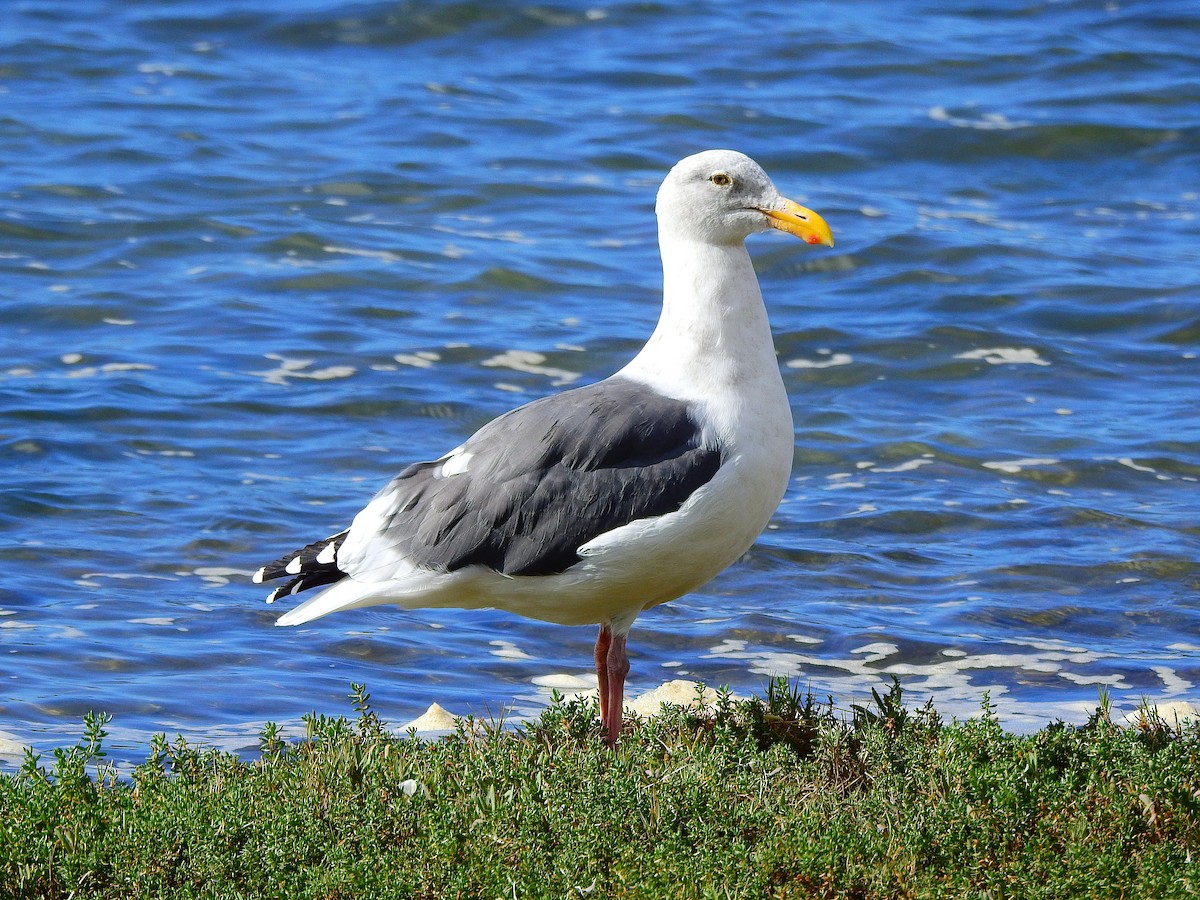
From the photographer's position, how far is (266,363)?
38.3 ft

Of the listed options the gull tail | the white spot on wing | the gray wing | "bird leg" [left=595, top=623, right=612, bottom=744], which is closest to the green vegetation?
"bird leg" [left=595, top=623, right=612, bottom=744]

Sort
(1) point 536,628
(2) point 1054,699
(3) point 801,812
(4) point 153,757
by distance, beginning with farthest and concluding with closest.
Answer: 1. (1) point 536,628
2. (2) point 1054,699
3. (4) point 153,757
4. (3) point 801,812

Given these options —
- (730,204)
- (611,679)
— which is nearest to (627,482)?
(611,679)

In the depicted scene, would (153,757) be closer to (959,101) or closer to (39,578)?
(39,578)

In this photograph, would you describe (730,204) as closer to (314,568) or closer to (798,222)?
(798,222)

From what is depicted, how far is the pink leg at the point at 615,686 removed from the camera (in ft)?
18.8

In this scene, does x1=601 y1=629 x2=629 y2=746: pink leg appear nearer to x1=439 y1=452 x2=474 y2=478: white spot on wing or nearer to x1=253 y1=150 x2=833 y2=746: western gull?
x1=253 y1=150 x2=833 y2=746: western gull

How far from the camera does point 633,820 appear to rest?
4516mm

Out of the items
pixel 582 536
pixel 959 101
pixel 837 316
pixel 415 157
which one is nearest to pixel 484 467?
pixel 582 536

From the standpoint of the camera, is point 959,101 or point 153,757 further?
point 959,101

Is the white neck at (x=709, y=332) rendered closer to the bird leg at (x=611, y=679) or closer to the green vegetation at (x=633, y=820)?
the bird leg at (x=611, y=679)

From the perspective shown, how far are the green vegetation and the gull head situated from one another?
179cm

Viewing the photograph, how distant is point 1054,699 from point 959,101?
36.9 ft

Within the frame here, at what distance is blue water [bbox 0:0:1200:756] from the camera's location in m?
7.75
